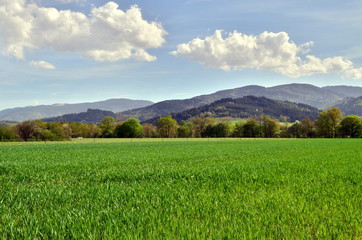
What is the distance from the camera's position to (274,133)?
13212 centimetres

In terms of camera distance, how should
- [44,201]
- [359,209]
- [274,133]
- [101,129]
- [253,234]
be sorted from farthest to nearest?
[101,129], [274,133], [44,201], [359,209], [253,234]

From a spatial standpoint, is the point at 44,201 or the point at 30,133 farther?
the point at 30,133

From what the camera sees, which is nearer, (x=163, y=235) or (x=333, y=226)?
(x=163, y=235)

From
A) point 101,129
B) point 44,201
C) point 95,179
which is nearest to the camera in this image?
point 44,201

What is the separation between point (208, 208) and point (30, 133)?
338 ft

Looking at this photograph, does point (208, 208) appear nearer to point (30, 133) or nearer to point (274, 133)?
point (30, 133)

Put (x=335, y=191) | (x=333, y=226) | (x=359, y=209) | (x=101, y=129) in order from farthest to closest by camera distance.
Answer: (x=101, y=129), (x=335, y=191), (x=359, y=209), (x=333, y=226)

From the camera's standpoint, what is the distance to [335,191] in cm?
764

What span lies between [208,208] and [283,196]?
2.62 m

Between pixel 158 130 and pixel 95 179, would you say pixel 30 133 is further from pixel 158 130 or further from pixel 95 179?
pixel 95 179

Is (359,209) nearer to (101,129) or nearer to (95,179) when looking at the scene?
(95,179)

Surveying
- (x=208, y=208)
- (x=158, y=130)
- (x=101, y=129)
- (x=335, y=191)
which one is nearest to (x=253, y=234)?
(x=208, y=208)

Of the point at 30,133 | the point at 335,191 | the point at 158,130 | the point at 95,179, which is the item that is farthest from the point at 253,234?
the point at 158,130

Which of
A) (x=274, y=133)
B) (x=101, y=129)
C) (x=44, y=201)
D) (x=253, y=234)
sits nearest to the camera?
(x=253, y=234)
